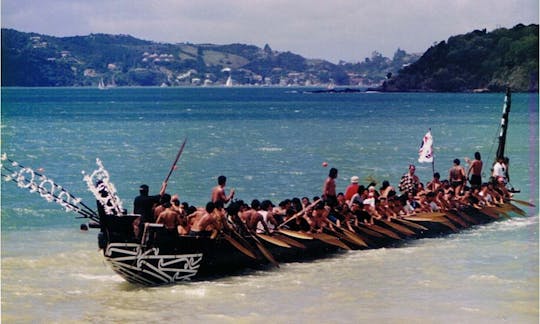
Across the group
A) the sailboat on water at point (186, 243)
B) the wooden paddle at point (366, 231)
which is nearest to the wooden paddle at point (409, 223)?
the sailboat on water at point (186, 243)

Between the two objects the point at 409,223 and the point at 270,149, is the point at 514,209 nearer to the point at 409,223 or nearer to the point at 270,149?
the point at 409,223

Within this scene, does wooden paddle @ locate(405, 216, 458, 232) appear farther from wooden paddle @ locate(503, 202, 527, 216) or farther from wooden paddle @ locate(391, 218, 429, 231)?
wooden paddle @ locate(503, 202, 527, 216)

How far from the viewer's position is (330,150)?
6066 cm

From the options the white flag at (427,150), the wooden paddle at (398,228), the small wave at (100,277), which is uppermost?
the white flag at (427,150)

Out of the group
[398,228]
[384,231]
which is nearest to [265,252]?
[384,231]

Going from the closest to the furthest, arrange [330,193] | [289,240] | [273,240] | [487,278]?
[487,278]
[273,240]
[289,240]
[330,193]

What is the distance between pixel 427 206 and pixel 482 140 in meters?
42.4

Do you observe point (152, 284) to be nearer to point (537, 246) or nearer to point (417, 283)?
point (417, 283)

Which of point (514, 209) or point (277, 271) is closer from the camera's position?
point (277, 271)

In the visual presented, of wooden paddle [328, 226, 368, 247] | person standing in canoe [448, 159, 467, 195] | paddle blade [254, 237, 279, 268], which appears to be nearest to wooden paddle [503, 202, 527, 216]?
person standing in canoe [448, 159, 467, 195]

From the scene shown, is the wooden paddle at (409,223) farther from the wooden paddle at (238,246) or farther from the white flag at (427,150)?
the wooden paddle at (238,246)

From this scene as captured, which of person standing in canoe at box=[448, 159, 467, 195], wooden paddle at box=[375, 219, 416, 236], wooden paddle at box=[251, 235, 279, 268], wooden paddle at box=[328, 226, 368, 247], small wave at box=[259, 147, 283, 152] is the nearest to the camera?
wooden paddle at box=[251, 235, 279, 268]

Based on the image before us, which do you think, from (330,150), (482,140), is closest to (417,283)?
(330,150)

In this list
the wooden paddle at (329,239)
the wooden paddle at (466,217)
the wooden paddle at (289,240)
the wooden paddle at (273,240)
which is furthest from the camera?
the wooden paddle at (466,217)
